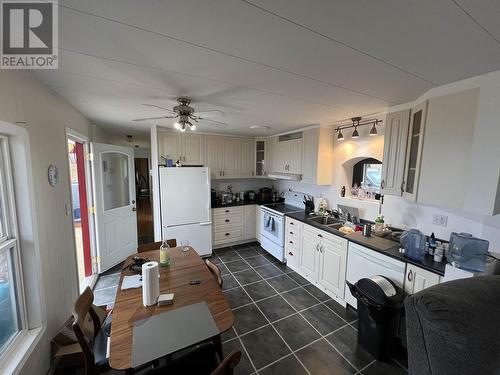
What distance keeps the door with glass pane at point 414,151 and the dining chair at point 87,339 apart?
281 cm

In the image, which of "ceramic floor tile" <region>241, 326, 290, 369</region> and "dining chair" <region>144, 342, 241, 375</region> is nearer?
"dining chair" <region>144, 342, 241, 375</region>

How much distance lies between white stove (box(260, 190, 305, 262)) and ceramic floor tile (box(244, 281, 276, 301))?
0.76 metres

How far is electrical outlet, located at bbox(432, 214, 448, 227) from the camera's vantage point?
6.74 ft

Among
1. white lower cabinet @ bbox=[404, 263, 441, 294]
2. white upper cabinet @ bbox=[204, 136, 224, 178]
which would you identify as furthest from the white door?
white lower cabinet @ bbox=[404, 263, 441, 294]

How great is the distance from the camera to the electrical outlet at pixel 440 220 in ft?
6.74

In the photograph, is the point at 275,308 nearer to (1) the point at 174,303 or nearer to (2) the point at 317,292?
(2) the point at 317,292

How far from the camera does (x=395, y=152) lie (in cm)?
220

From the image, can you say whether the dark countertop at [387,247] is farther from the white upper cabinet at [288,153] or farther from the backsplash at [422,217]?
the white upper cabinet at [288,153]

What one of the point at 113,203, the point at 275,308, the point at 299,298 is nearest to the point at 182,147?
the point at 113,203

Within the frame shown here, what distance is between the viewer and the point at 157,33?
3.31ft

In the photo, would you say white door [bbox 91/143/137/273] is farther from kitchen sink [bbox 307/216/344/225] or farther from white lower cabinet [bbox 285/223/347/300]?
kitchen sink [bbox 307/216/344/225]

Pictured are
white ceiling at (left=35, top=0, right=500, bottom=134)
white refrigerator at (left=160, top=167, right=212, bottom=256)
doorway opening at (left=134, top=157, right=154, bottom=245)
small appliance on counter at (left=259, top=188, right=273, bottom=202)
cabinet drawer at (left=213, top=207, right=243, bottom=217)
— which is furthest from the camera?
doorway opening at (left=134, top=157, right=154, bottom=245)

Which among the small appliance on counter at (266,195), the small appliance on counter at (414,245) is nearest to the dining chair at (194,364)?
the small appliance on counter at (414,245)

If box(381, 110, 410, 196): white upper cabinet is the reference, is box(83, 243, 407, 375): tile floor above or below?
below
